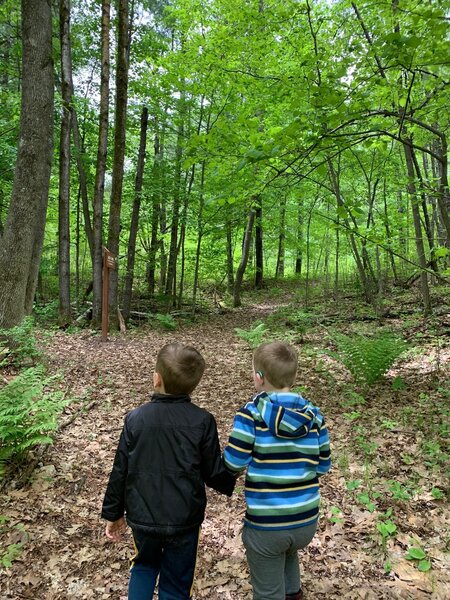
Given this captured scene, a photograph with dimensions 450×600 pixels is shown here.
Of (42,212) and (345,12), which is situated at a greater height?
(345,12)

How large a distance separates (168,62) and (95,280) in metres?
6.63

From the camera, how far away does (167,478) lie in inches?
77.0

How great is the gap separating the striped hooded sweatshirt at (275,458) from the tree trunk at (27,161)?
6047 mm

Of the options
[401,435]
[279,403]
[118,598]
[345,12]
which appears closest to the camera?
[279,403]

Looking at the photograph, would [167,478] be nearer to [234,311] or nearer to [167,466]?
[167,466]

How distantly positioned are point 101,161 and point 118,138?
773 mm

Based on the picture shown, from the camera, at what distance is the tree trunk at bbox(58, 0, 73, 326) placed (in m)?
10.3

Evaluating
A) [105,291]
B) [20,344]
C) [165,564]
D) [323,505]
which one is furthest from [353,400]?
[105,291]

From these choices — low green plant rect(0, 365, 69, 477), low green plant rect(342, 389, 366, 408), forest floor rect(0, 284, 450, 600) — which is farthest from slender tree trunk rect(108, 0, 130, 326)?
low green plant rect(342, 389, 366, 408)

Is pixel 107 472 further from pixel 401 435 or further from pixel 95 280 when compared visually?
pixel 95 280

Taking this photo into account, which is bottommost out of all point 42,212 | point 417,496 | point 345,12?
point 417,496

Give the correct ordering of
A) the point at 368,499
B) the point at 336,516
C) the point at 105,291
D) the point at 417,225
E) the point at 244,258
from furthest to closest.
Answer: the point at 244,258
the point at 105,291
the point at 417,225
the point at 368,499
the point at 336,516

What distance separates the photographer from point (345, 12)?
7.89m

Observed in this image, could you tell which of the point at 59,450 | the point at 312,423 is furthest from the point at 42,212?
the point at 312,423
